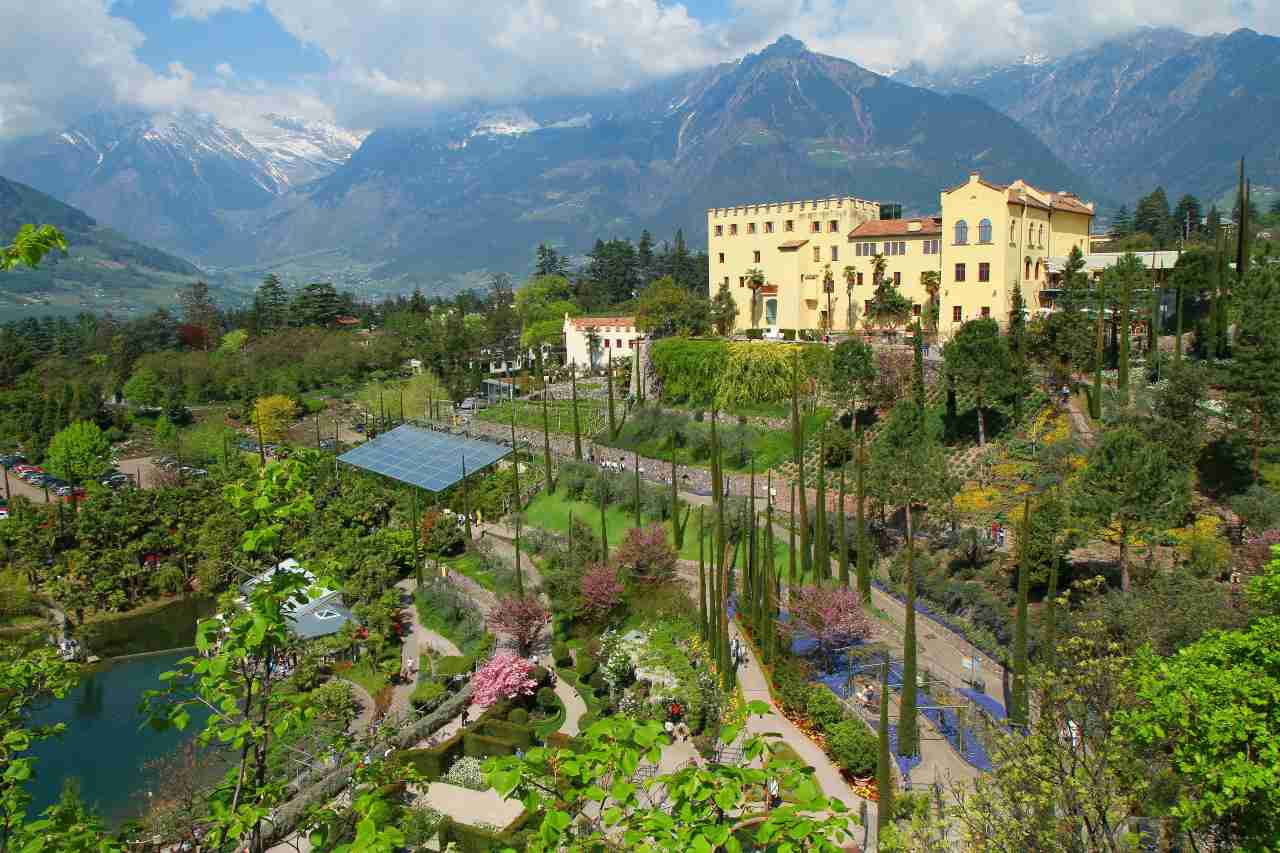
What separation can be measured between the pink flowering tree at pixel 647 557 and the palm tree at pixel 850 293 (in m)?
24.3

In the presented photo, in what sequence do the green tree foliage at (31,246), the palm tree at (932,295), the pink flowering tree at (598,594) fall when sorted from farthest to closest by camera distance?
the palm tree at (932,295)
the pink flowering tree at (598,594)
the green tree foliage at (31,246)

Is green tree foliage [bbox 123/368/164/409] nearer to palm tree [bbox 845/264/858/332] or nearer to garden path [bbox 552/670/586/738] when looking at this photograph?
palm tree [bbox 845/264/858/332]

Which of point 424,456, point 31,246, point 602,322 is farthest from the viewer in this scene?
point 602,322

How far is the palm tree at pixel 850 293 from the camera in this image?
48.2 meters

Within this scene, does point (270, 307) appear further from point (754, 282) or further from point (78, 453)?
point (754, 282)

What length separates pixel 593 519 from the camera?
36062 millimetres

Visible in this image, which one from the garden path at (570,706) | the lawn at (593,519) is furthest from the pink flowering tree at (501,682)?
the lawn at (593,519)

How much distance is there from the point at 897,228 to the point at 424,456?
26.6 meters

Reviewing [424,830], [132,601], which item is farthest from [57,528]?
[424,830]

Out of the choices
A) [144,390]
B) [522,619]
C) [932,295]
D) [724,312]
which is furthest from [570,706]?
[144,390]

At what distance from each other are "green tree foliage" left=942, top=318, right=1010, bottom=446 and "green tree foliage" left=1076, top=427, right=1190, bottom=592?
417 inches

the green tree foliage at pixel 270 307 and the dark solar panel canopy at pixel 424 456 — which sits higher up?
the green tree foliage at pixel 270 307

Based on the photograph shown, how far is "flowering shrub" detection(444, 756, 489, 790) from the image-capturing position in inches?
790

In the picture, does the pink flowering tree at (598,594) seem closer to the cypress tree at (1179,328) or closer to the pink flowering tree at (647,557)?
the pink flowering tree at (647,557)
